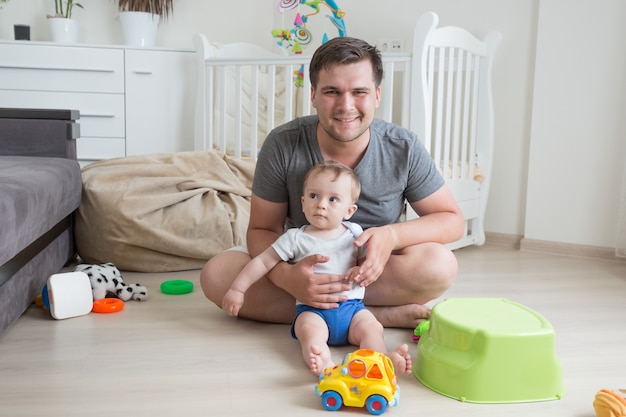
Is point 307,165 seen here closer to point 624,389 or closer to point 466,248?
point 624,389

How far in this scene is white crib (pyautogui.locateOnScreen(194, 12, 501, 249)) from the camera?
256cm

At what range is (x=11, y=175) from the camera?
5.71ft

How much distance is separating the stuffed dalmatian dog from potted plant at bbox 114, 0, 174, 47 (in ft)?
6.38

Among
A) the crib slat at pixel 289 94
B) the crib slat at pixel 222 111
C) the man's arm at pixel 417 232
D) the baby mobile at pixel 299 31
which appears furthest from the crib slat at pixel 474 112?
the man's arm at pixel 417 232

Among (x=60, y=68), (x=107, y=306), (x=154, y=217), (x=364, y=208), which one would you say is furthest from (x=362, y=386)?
(x=60, y=68)

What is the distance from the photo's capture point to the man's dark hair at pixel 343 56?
57.7 inches

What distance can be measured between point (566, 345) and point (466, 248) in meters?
1.31

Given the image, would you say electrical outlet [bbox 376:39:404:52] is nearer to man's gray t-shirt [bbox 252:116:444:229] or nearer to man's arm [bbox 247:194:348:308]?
man's gray t-shirt [bbox 252:116:444:229]

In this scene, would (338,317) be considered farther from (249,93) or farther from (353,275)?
(249,93)

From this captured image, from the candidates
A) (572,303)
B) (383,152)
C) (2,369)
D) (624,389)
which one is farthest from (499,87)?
(2,369)

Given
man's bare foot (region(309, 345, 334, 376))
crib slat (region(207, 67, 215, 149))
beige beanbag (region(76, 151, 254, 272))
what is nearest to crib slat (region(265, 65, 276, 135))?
crib slat (region(207, 67, 215, 149))

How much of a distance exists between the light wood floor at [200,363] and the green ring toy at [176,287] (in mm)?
24

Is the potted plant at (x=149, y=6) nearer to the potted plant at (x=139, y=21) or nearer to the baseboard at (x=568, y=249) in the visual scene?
the potted plant at (x=139, y=21)

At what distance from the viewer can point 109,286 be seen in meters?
1.90
